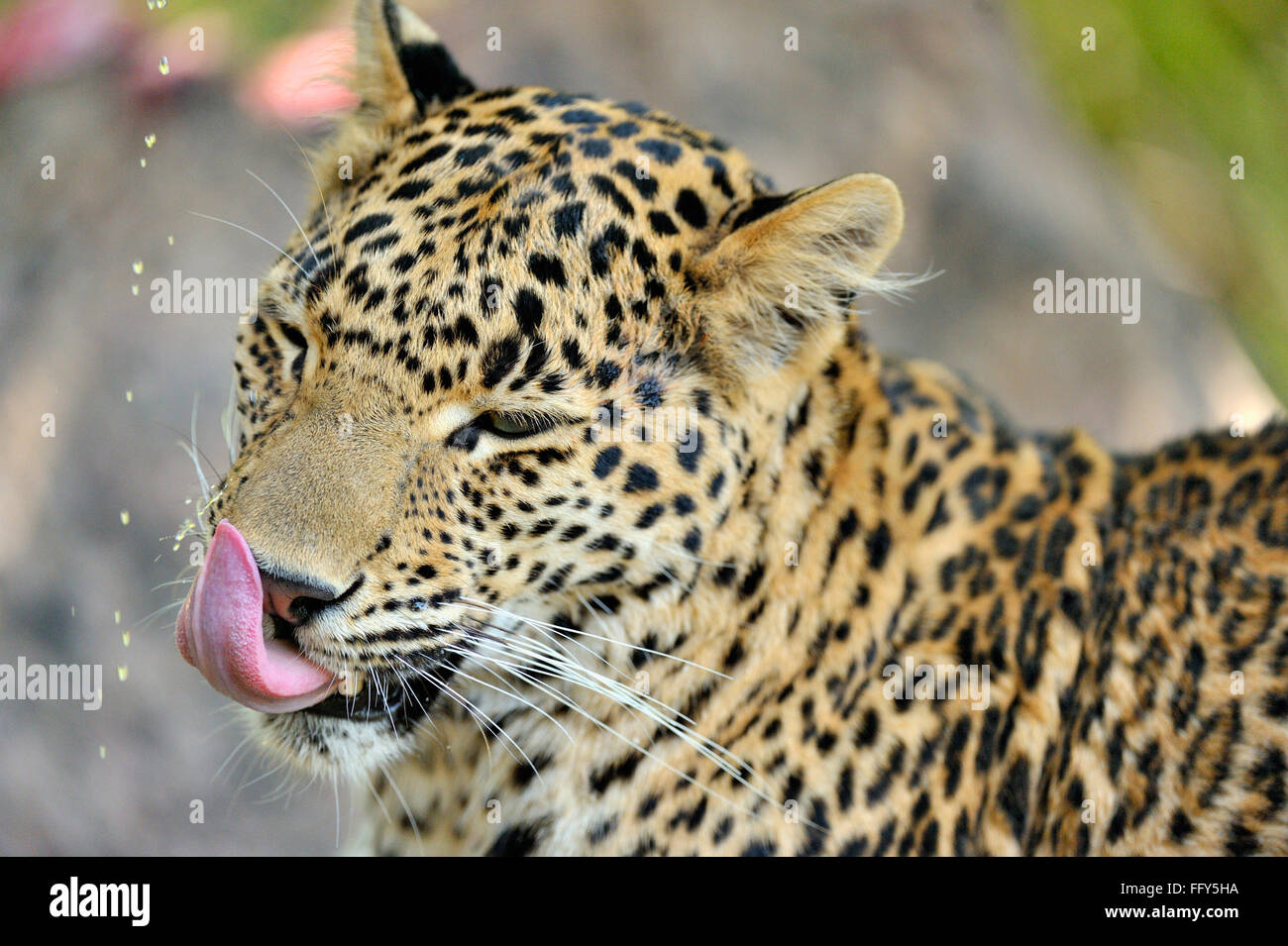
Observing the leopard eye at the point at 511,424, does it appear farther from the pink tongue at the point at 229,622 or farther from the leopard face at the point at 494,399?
the pink tongue at the point at 229,622

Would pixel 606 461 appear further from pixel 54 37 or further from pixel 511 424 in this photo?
pixel 54 37

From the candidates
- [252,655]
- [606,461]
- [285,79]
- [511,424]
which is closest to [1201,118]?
[285,79]

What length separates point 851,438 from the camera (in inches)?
135

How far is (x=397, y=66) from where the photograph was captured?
354cm

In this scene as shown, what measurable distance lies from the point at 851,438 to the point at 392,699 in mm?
1510

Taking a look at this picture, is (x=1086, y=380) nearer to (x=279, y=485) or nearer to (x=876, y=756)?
(x=876, y=756)

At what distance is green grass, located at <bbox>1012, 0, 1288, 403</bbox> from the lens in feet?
23.8

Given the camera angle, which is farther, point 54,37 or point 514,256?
point 54,37

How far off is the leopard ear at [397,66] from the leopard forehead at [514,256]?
29cm

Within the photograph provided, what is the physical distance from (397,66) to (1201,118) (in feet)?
20.7

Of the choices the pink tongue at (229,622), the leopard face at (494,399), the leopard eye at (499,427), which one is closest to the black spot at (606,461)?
the leopard face at (494,399)

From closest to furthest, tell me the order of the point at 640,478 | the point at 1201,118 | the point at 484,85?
the point at 640,478, the point at 484,85, the point at 1201,118

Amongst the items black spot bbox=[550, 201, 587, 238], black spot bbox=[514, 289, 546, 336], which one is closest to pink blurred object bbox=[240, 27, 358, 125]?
black spot bbox=[550, 201, 587, 238]

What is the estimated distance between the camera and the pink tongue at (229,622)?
2672 millimetres
